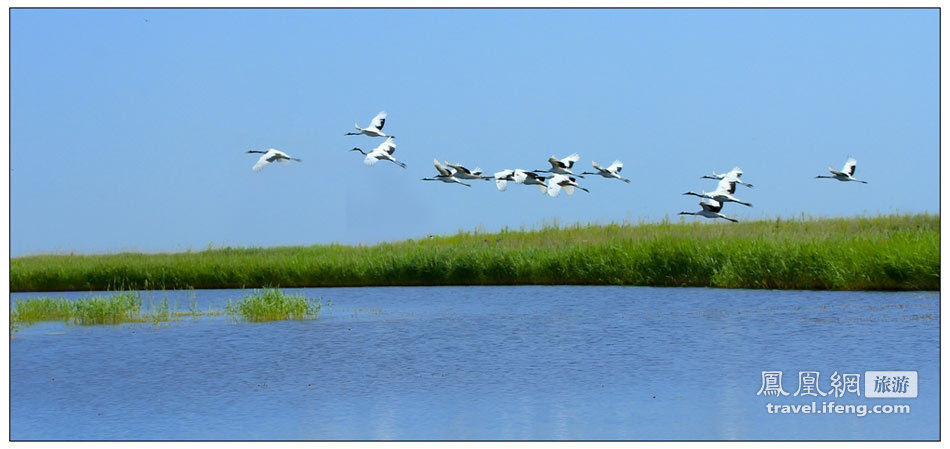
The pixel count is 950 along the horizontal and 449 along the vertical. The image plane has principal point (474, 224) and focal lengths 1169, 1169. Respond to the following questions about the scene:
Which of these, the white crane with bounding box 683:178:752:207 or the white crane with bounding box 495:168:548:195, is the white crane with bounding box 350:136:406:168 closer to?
the white crane with bounding box 495:168:548:195

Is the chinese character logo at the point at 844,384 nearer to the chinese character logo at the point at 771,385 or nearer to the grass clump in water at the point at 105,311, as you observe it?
the chinese character logo at the point at 771,385

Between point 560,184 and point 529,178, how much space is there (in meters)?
0.65

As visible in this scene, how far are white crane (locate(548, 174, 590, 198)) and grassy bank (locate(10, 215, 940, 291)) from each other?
21.1 ft

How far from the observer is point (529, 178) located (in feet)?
63.2

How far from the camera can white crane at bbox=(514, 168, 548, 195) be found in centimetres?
1906

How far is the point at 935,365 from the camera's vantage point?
1315cm

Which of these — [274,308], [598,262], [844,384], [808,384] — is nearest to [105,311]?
[274,308]

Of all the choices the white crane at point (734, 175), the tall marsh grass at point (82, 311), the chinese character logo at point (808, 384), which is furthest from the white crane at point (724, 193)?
the tall marsh grass at point (82, 311)

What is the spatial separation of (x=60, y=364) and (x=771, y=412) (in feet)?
28.5

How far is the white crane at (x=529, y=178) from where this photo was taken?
1906cm

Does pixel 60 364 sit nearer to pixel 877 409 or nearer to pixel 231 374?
pixel 231 374

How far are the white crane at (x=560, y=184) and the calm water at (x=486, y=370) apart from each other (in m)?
2.09

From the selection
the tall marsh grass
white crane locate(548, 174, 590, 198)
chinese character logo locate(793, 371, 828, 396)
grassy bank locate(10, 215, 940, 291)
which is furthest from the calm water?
white crane locate(548, 174, 590, 198)

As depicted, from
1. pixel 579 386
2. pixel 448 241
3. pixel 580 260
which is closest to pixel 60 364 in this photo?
pixel 579 386
